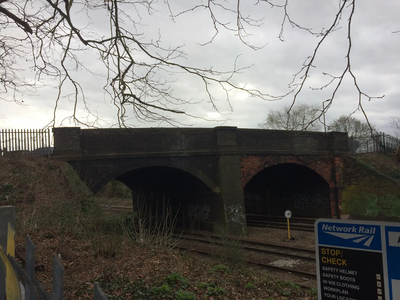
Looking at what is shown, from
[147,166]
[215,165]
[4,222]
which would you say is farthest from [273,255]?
[4,222]

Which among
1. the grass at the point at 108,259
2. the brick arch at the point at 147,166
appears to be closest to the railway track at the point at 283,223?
the brick arch at the point at 147,166

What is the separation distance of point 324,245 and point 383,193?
20795 mm

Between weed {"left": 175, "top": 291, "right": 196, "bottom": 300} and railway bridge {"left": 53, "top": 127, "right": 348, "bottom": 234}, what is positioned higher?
railway bridge {"left": 53, "top": 127, "right": 348, "bottom": 234}

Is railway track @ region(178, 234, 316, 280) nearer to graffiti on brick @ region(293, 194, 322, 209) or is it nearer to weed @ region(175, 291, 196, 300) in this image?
weed @ region(175, 291, 196, 300)

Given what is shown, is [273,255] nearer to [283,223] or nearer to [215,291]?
[215,291]

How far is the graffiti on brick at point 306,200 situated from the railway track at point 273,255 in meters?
9.15

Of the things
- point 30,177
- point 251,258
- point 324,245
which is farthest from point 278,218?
point 324,245

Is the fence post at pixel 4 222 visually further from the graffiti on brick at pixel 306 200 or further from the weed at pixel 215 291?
the graffiti on brick at pixel 306 200

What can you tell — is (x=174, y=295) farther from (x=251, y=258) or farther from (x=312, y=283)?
(x=251, y=258)

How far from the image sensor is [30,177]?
39.0 feet

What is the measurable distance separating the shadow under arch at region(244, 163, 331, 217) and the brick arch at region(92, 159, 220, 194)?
5.37m

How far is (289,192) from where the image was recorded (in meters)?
24.4

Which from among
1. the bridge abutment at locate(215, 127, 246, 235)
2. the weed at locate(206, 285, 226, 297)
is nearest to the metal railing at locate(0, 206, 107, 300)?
the weed at locate(206, 285, 226, 297)

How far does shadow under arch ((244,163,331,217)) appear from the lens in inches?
877
